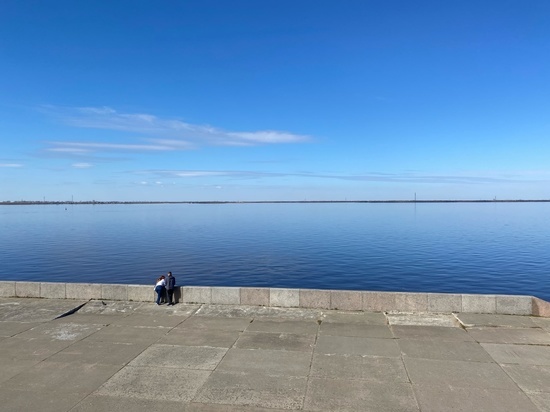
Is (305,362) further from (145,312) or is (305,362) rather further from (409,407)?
(145,312)

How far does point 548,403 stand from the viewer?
7.98m

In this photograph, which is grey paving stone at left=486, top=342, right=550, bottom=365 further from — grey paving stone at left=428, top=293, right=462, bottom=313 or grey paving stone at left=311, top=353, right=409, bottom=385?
grey paving stone at left=428, top=293, right=462, bottom=313

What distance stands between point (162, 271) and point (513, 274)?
109 feet

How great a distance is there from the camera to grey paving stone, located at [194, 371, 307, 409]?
26.6 ft

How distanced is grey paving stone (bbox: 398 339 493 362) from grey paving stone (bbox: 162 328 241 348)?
474 centimetres

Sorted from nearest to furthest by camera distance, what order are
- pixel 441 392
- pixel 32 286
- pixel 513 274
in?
pixel 441 392 < pixel 32 286 < pixel 513 274

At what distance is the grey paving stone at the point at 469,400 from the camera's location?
7.83 metres

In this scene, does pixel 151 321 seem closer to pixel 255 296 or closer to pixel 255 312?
pixel 255 312

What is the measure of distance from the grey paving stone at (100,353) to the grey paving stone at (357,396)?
4775 millimetres

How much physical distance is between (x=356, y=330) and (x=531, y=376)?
4.66 metres

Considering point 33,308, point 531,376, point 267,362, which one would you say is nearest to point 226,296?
point 267,362

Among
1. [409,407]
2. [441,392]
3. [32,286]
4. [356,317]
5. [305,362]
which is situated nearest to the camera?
[409,407]

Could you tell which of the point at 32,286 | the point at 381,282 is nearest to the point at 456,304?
the point at 32,286

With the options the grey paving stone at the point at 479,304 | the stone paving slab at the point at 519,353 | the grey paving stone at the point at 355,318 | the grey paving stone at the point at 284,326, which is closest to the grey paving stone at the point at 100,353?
the grey paving stone at the point at 284,326
